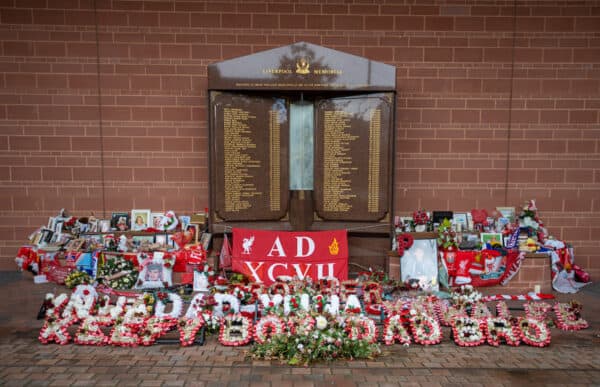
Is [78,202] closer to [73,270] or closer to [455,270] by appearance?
[73,270]

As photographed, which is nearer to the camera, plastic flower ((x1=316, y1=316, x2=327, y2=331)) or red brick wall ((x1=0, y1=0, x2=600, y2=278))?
plastic flower ((x1=316, y1=316, x2=327, y2=331))

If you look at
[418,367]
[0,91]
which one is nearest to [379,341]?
[418,367]

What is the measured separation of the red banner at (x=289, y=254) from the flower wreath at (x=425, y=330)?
1.69 meters

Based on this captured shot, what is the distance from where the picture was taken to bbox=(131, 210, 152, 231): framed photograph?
21.0ft

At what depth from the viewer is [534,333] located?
4.05 meters

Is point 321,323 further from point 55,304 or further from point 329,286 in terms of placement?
point 55,304

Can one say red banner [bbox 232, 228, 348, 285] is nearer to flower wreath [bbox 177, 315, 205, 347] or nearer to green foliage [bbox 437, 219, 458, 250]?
green foliage [bbox 437, 219, 458, 250]

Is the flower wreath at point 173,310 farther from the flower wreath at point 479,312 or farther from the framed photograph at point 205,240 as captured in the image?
the flower wreath at point 479,312

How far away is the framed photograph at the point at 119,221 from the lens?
6.35m

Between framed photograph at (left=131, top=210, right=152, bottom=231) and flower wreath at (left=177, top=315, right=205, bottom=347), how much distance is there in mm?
2767

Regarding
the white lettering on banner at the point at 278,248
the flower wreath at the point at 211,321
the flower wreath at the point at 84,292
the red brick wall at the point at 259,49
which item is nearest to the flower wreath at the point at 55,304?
the flower wreath at the point at 84,292

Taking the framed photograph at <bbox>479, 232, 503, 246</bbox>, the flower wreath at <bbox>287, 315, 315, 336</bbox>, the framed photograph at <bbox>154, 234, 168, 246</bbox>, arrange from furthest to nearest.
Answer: the framed photograph at <bbox>154, 234, 168, 246</bbox> < the framed photograph at <bbox>479, 232, 503, 246</bbox> < the flower wreath at <bbox>287, 315, 315, 336</bbox>

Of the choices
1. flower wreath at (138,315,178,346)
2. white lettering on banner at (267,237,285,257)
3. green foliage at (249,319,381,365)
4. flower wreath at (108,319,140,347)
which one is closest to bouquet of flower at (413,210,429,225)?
white lettering on banner at (267,237,285,257)

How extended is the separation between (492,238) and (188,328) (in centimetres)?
471
